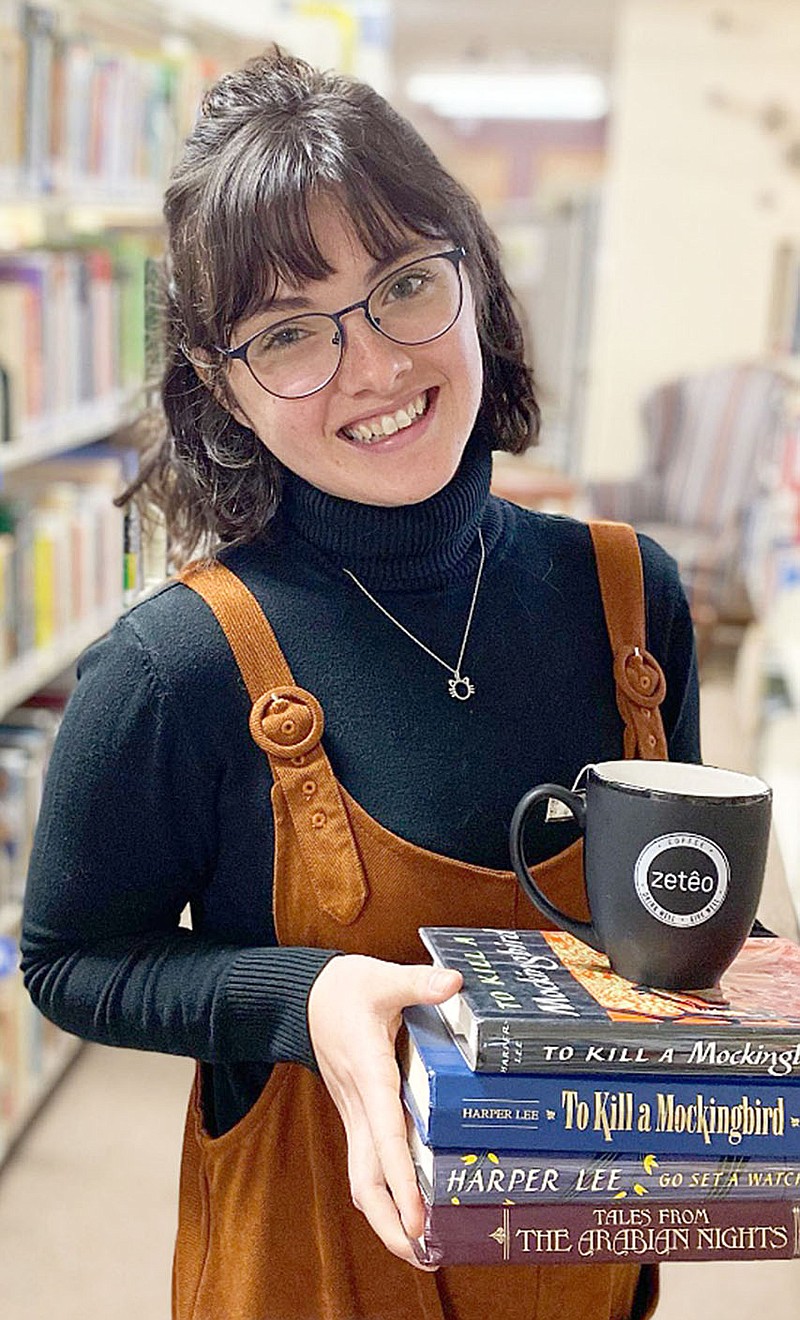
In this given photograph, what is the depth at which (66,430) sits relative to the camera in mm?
2709

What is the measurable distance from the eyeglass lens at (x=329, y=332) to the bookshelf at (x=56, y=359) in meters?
1.41

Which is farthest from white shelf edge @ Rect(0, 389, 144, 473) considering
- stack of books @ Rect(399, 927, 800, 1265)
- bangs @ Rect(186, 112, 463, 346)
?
stack of books @ Rect(399, 927, 800, 1265)

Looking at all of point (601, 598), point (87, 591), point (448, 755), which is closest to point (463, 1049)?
point (448, 755)

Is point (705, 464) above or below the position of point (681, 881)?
below

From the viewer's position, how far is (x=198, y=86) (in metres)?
3.38

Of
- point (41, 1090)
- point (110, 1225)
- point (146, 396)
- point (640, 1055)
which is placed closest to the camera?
point (640, 1055)

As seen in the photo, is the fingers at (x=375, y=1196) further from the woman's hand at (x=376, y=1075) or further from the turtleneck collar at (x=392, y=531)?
the turtleneck collar at (x=392, y=531)

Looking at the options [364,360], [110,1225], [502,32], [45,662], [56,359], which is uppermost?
[502,32]

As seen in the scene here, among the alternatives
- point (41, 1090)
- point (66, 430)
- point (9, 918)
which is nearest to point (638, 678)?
point (9, 918)

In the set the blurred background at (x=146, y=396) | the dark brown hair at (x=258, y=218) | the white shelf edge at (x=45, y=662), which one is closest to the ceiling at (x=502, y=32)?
the blurred background at (x=146, y=396)

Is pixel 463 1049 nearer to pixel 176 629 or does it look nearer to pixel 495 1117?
pixel 495 1117

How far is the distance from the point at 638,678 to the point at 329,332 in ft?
1.00

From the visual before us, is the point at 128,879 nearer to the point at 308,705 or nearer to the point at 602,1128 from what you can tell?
the point at 308,705

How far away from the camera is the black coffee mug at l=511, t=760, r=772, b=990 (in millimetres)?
750
